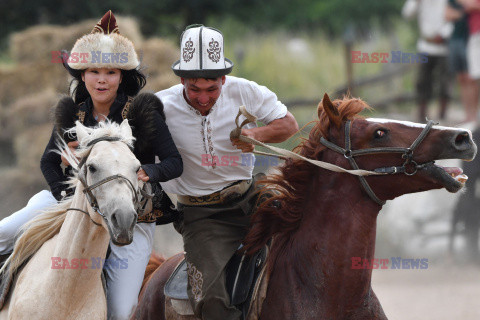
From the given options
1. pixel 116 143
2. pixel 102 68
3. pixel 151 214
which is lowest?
pixel 151 214

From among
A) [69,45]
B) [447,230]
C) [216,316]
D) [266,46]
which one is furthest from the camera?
[266,46]

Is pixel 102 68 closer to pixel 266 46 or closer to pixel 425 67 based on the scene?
pixel 425 67

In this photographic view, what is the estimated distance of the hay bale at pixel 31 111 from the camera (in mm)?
13805

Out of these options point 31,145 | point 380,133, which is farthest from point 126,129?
point 31,145

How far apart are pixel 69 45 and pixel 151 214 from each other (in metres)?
9.73

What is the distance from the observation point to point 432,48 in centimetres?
1444

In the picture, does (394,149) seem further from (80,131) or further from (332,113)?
(80,131)

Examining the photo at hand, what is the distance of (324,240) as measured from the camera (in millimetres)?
4504

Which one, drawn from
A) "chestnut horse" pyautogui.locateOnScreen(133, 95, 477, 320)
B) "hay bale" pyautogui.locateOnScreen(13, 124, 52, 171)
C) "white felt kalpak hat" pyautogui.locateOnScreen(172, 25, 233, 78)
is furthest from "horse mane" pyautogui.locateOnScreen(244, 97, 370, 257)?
"hay bale" pyautogui.locateOnScreen(13, 124, 52, 171)

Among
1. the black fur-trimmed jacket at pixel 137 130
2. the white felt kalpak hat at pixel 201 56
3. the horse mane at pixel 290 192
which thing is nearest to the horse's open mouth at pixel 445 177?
the horse mane at pixel 290 192

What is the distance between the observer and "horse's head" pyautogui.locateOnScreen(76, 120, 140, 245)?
12.9ft

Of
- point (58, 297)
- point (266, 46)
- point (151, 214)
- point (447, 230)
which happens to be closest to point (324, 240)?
point (151, 214)

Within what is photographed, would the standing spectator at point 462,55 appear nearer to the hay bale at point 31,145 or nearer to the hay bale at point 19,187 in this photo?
the hay bale at point 31,145

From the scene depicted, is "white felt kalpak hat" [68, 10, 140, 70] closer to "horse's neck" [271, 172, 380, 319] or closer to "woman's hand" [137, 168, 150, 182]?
"woman's hand" [137, 168, 150, 182]
